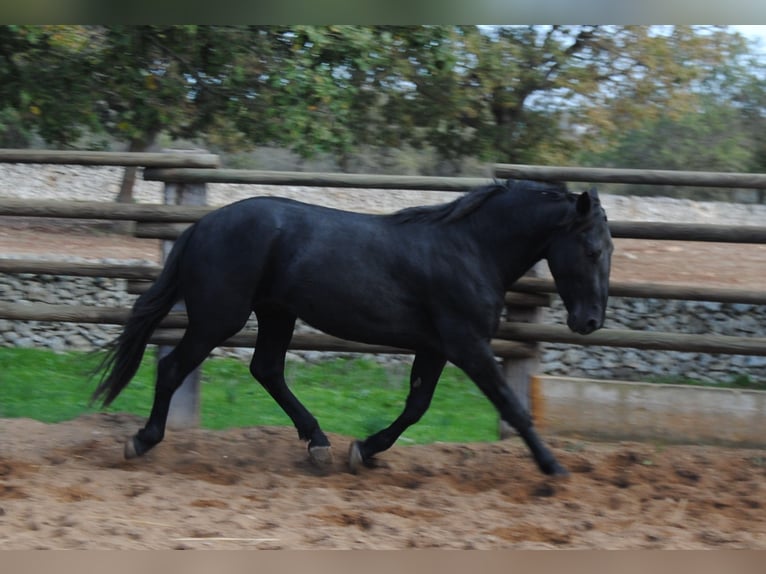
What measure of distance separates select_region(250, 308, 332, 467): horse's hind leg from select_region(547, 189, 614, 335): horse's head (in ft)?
5.45

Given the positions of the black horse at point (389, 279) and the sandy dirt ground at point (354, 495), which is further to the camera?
the black horse at point (389, 279)

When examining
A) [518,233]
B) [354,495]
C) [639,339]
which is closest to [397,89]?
[639,339]

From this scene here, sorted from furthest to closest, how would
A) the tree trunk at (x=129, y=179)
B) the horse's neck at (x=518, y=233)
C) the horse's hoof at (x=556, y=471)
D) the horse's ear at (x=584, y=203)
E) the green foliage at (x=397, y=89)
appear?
the tree trunk at (x=129, y=179), the green foliage at (x=397, y=89), the horse's neck at (x=518, y=233), the horse's hoof at (x=556, y=471), the horse's ear at (x=584, y=203)

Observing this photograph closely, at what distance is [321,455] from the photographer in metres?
5.31

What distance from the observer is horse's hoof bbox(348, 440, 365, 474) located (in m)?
5.30

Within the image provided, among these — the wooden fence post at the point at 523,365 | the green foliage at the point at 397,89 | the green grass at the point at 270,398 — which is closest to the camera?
the wooden fence post at the point at 523,365

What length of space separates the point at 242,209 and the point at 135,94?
244 inches

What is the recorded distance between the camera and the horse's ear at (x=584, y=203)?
16.0ft

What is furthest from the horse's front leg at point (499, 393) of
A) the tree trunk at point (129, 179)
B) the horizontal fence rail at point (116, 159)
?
the tree trunk at point (129, 179)

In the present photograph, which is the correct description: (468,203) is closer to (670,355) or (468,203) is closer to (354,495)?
(354,495)

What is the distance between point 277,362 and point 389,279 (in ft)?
2.95

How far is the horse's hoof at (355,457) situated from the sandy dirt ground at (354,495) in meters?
0.07

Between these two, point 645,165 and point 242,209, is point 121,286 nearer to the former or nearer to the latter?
point 242,209

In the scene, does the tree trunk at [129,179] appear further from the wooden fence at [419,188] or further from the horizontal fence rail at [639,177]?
the horizontal fence rail at [639,177]
